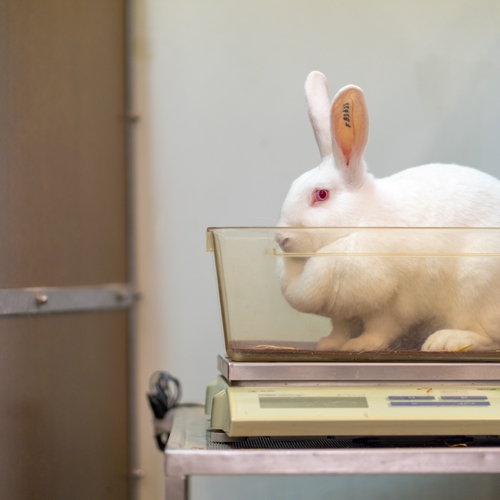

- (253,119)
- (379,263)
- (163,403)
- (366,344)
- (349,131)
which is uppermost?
(253,119)

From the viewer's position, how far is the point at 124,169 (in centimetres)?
155

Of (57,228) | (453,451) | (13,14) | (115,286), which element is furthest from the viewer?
(115,286)

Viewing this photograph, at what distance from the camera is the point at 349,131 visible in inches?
34.0

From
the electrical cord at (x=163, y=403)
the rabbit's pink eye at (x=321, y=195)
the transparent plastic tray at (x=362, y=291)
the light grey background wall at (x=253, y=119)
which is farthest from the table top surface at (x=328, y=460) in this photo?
the light grey background wall at (x=253, y=119)

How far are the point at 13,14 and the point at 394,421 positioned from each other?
2.83 ft

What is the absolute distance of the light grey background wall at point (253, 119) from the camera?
154 centimetres

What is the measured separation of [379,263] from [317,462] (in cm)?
28

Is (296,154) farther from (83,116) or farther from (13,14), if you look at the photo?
(13,14)

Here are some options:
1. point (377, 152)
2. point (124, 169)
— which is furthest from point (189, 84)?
point (377, 152)

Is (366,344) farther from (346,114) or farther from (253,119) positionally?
(253,119)

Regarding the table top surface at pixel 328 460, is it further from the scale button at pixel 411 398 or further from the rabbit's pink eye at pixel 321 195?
the rabbit's pink eye at pixel 321 195

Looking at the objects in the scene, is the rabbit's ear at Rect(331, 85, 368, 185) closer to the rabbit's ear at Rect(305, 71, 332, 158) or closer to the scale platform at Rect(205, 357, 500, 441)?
the rabbit's ear at Rect(305, 71, 332, 158)

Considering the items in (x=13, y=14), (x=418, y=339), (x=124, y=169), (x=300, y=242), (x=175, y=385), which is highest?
(x=13, y=14)

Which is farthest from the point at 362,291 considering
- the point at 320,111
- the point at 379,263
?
the point at 320,111
